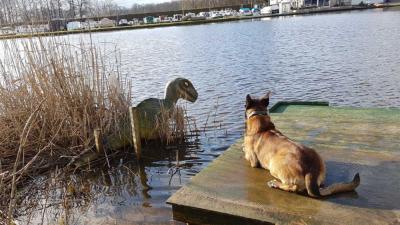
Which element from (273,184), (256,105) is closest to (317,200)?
(273,184)

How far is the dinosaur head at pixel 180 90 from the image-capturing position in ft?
30.2

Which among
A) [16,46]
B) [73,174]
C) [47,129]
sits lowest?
[73,174]

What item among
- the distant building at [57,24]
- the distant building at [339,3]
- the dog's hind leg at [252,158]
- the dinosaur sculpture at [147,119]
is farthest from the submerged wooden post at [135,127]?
the distant building at [339,3]

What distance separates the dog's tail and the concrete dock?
6 centimetres

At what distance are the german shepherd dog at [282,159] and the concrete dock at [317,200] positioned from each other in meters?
0.10

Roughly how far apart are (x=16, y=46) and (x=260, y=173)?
20.2 ft

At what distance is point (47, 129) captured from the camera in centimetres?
812

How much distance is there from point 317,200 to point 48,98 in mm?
6261

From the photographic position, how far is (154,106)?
881cm

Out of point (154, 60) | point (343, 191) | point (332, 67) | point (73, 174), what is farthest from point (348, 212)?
point (154, 60)

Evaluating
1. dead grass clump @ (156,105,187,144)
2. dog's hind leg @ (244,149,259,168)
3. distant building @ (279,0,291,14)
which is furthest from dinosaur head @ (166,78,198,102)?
distant building @ (279,0,291,14)

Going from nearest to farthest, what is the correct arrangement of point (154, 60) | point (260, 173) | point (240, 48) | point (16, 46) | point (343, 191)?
point (343, 191), point (260, 173), point (16, 46), point (154, 60), point (240, 48)

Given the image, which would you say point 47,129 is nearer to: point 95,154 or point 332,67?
point 95,154

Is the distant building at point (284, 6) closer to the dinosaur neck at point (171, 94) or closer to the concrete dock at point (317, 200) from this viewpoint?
the dinosaur neck at point (171, 94)
